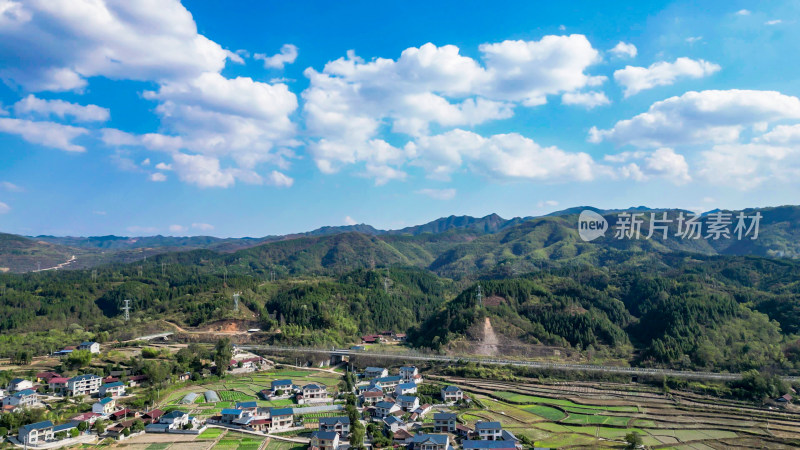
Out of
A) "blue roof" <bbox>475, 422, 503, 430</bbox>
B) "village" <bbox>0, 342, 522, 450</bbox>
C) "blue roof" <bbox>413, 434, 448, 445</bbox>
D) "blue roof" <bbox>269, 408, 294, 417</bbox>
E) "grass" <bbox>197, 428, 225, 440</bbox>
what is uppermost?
"blue roof" <bbox>475, 422, 503, 430</bbox>

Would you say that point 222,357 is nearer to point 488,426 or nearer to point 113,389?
point 113,389

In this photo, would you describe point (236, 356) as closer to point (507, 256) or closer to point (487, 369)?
point (487, 369)

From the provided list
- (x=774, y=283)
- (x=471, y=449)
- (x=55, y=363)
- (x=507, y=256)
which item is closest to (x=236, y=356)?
(x=55, y=363)

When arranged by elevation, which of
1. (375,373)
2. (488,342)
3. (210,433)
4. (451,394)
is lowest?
(210,433)

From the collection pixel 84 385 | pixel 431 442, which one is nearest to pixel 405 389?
pixel 431 442

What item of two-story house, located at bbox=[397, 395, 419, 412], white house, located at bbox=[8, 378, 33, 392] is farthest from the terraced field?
white house, located at bbox=[8, 378, 33, 392]

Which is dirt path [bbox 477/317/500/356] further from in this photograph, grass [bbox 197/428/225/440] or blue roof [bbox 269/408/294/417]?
grass [bbox 197/428/225/440]
